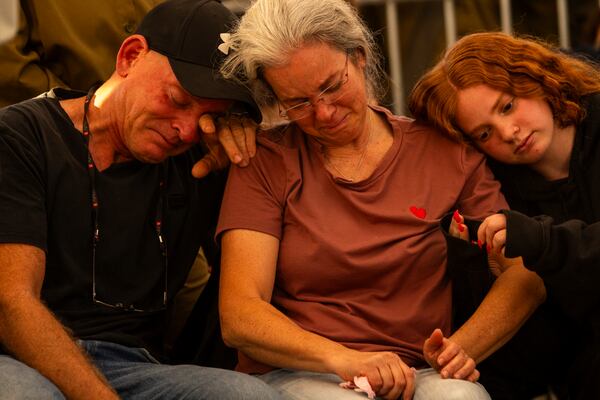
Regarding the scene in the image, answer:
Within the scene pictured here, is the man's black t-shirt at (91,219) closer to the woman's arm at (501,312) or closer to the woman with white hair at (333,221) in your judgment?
the woman with white hair at (333,221)

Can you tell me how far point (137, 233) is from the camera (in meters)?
2.96

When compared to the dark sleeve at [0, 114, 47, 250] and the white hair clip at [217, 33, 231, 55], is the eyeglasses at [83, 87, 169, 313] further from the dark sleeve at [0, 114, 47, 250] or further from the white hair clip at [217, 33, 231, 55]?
the white hair clip at [217, 33, 231, 55]

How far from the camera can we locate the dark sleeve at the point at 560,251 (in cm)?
268

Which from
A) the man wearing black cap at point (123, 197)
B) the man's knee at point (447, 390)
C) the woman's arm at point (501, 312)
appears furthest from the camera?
the woman's arm at point (501, 312)

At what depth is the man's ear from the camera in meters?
2.96

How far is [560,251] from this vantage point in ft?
8.95

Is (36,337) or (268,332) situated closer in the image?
(36,337)

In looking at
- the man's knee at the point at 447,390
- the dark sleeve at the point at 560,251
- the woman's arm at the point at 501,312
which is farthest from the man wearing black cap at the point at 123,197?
the dark sleeve at the point at 560,251

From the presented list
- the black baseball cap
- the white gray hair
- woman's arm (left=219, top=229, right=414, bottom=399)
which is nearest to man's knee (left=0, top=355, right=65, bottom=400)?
woman's arm (left=219, top=229, right=414, bottom=399)

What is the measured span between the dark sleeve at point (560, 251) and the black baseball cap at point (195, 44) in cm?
76

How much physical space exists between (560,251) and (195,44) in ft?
3.48

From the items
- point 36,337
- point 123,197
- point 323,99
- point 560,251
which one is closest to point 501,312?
point 560,251

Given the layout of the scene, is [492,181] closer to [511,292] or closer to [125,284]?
[511,292]

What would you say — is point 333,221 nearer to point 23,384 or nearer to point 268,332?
point 268,332
